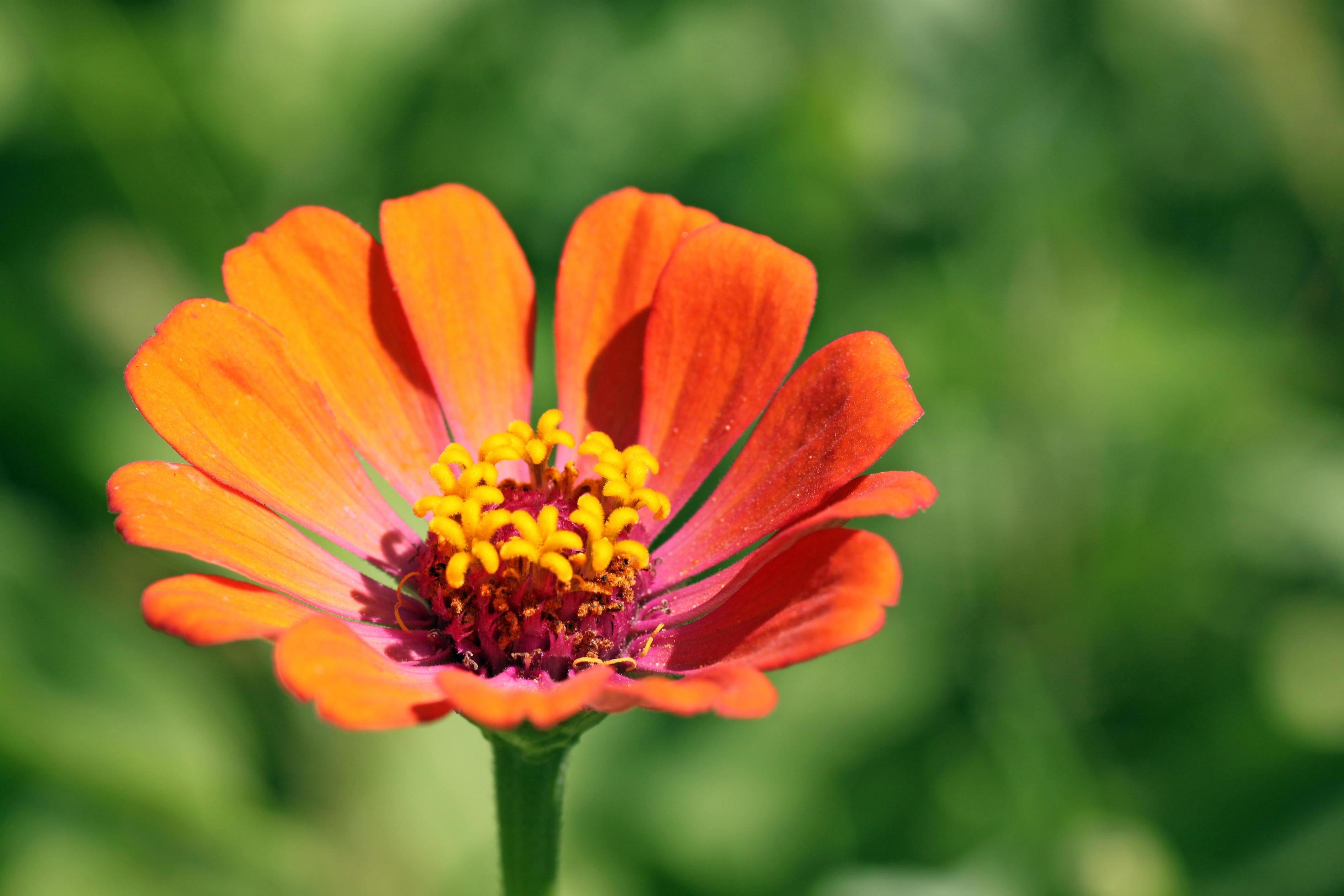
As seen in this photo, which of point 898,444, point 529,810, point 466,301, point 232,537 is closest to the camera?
point 232,537

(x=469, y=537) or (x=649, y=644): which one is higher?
(x=469, y=537)

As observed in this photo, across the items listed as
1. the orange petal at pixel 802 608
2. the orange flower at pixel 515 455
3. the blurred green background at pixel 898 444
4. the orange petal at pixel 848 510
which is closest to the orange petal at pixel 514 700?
the orange flower at pixel 515 455

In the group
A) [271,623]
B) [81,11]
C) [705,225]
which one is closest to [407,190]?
[81,11]

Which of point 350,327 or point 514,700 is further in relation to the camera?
point 350,327

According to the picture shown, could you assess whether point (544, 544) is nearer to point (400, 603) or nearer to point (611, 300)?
point (400, 603)

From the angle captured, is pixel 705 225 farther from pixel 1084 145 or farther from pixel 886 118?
pixel 1084 145

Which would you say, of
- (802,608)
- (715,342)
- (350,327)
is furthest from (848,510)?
(350,327)

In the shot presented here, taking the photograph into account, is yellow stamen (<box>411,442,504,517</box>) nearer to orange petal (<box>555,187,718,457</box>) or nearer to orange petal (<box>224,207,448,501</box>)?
orange petal (<box>224,207,448,501</box>)
